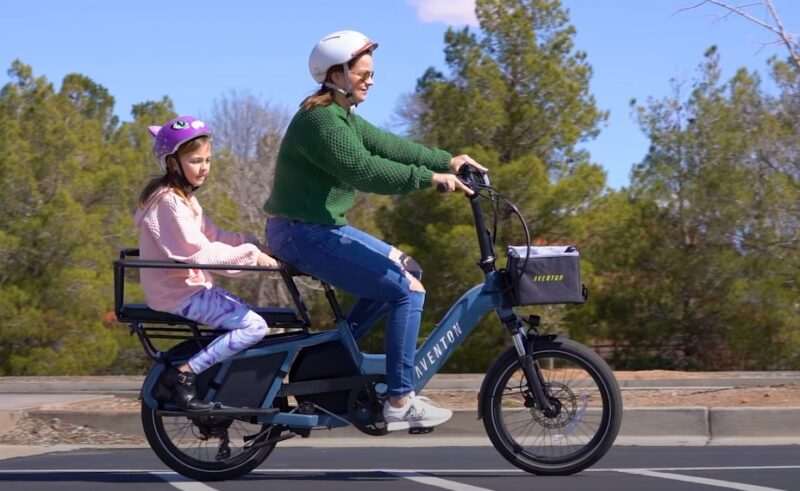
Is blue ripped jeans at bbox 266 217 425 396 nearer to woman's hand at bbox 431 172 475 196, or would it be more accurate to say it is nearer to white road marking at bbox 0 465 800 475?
woman's hand at bbox 431 172 475 196

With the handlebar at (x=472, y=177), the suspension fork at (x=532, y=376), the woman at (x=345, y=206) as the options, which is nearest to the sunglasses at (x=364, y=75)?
the woman at (x=345, y=206)

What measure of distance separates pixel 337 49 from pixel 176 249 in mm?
1212

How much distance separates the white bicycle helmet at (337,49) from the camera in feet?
19.9

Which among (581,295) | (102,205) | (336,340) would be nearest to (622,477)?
(581,295)

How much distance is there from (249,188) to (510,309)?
2476 centimetres

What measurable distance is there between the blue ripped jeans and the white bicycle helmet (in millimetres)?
760

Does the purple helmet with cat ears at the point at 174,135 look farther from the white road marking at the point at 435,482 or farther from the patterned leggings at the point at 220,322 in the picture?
the white road marking at the point at 435,482

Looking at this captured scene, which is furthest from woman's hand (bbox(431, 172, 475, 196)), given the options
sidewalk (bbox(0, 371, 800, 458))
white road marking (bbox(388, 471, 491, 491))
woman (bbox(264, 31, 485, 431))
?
sidewalk (bbox(0, 371, 800, 458))

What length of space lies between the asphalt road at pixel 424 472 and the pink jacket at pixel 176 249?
37.4 inches

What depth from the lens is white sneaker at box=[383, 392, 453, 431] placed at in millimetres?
6180

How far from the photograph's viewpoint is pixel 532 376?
6328 mm

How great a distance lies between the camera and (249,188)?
30734mm

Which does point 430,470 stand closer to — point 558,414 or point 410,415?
point 410,415

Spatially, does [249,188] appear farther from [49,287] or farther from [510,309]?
[510,309]
